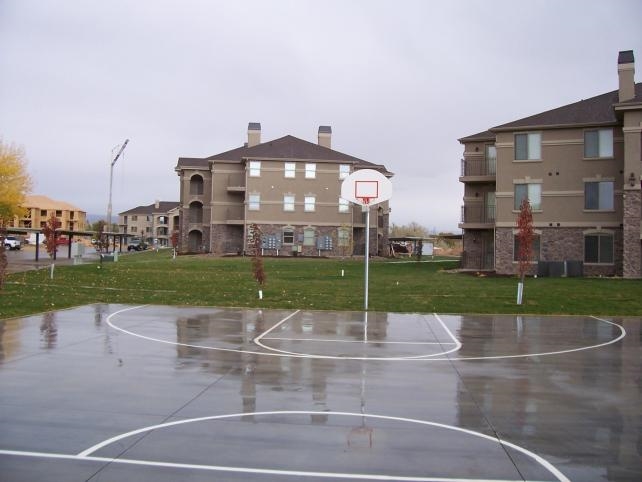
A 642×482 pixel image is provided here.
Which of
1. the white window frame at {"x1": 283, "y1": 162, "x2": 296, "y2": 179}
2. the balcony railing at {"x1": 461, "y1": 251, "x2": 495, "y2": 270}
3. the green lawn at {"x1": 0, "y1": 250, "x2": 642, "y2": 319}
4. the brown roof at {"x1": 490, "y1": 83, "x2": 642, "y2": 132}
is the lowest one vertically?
the green lawn at {"x1": 0, "y1": 250, "x2": 642, "y2": 319}

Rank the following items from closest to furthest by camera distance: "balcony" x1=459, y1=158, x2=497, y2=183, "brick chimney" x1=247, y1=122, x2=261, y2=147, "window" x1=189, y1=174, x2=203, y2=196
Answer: "balcony" x1=459, y1=158, x2=497, y2=183 < "brick chimney" x1=247, y1=122, x2=261, y2=147 < "window" x1=189, y1=174, x2=203, y2=196

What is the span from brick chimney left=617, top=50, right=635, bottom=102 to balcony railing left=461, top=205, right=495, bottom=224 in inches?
422

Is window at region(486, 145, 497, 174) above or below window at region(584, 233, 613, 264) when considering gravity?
above

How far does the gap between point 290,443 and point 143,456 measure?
59.1 inches

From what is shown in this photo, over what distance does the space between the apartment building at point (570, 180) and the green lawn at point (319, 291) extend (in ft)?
13.6

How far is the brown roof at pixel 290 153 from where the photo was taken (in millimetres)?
54688

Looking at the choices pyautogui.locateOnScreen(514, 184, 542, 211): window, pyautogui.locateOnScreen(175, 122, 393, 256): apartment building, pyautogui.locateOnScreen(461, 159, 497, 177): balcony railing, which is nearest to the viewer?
pyautogui.locateOnScreen(514, 184, 542, 211): window

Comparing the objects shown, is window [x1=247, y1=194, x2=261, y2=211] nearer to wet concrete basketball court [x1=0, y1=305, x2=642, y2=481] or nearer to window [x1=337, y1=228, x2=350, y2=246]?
window [x1=337, y1=228, x2=350, y2=246]

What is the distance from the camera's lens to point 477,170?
42.5 metres

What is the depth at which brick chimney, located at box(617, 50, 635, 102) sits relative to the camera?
34.5 m

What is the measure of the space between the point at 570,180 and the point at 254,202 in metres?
28.0

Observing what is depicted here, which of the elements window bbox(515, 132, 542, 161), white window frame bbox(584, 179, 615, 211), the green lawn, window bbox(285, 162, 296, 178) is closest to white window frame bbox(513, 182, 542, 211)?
window bbox(515, 132, 542, 161)

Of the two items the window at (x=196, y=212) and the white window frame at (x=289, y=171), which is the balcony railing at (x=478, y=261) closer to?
the white window frame at (x=289, y=171)

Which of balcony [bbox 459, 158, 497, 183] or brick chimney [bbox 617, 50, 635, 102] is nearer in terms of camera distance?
brick chimney [bbox 617, 50, 635, 102]
